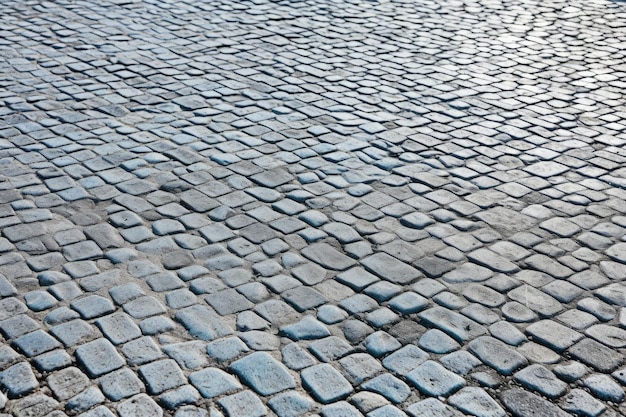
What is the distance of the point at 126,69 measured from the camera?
332 inches

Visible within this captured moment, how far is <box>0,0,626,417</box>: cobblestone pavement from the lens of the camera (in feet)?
13.2

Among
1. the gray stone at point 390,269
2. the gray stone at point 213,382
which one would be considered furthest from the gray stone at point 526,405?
the gray stone at point 213,382

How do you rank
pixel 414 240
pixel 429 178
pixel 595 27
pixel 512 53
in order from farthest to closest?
pixel 595 27 → pixel 512 53 → pixel 429 178 → pixel 414 240

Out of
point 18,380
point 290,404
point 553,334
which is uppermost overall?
→ point 553,334

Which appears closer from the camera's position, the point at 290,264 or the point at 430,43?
the point at 290,264

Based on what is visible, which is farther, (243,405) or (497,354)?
(497,354)

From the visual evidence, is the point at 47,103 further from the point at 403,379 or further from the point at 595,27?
the point at 595,27

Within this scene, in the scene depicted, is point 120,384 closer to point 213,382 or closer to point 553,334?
point 213,382

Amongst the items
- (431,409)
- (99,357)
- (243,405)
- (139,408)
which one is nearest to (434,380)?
(431,409)

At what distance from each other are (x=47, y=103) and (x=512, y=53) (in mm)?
5032

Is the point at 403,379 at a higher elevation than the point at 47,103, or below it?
higher

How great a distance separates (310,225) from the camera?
5.48m

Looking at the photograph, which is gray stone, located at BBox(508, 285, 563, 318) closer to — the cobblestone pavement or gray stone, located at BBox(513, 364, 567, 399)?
the cobblestone pavement

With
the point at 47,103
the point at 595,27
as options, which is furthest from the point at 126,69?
the point at 595,27
